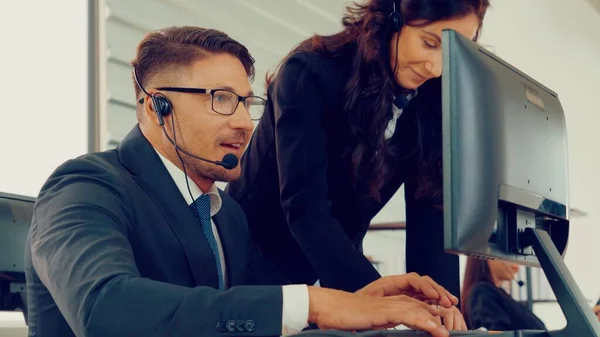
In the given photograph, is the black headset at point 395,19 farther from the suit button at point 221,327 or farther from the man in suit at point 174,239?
the suit button at point 221,327

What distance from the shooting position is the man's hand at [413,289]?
3.82ft

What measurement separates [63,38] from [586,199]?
3391 millimetres

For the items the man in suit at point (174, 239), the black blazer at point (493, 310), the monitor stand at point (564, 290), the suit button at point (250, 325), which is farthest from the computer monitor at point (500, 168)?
the black blazer at point (493, 310)

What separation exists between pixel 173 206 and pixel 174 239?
0.05 metres

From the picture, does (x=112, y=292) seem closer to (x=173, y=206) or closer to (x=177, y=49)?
(x=173, y=206)

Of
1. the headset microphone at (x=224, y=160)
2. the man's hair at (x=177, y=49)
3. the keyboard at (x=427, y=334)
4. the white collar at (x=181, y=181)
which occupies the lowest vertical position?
the keyboard at (x=427, y=334)

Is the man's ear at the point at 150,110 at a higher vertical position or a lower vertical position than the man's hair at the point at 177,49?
lower

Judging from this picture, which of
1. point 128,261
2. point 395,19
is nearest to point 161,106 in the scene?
point 128,261

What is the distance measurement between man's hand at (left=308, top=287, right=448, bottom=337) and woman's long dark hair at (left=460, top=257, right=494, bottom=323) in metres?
1.94

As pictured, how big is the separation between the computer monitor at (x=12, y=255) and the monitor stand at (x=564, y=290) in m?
A: 0.87

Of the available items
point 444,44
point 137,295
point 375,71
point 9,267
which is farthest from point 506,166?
point 9,267

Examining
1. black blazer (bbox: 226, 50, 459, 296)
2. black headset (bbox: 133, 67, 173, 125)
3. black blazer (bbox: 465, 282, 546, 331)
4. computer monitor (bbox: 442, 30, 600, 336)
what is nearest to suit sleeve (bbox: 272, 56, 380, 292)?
black blazer (bbox: 226, 50, 459, 296)

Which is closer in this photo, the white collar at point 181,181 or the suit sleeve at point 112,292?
the suit sleeve at point 112,292

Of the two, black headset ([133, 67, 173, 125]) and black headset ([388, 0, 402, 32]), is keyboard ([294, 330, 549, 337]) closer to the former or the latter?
black headset ([133, 67, 173, 125])
